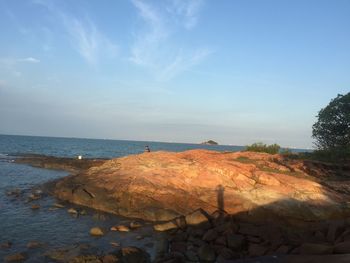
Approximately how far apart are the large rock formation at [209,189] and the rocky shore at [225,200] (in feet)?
0.16

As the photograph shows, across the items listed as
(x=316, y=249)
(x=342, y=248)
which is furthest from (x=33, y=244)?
(x=342, y=248)

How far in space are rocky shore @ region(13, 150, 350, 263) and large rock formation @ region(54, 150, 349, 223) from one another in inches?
1.9

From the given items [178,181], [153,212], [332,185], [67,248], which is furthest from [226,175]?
[67,248]

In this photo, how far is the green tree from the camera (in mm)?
34781

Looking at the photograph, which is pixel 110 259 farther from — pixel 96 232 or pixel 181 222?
pixel 181 222

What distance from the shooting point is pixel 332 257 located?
9883 mm

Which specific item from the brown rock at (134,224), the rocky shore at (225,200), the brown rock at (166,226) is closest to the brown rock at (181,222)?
the rocky shore at (225,200)

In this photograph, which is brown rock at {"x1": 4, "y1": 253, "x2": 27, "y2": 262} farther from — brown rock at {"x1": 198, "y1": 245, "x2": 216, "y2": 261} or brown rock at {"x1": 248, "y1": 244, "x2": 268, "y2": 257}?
brown rock at {"x1": 248, "y1": 244, "x2": 268, "y2": 257}

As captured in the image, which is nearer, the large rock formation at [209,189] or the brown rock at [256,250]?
the brown rock at [256,250]

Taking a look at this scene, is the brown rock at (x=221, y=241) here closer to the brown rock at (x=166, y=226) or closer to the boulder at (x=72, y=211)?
the brown rock at (x=166, y=226)

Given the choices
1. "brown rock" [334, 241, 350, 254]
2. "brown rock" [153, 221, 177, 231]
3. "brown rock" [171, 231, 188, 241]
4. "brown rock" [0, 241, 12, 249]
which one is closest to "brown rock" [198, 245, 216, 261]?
"brown rock" [171, 231, 188, 241]

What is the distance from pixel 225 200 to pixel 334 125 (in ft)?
69.1

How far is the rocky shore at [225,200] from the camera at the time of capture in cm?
1455

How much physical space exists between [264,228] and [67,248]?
27.2 feet
